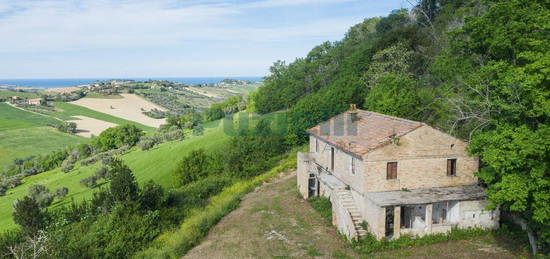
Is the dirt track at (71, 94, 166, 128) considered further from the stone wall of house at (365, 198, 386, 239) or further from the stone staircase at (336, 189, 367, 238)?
the stone wall of house at (365, 198, 386, 239)

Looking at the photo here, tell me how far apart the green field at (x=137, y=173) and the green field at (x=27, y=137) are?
19475mm

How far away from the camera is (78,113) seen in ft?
415

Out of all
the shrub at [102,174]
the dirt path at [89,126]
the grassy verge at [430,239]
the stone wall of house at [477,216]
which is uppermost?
the stone wall of house at [477,216]

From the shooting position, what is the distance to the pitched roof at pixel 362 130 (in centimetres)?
2239

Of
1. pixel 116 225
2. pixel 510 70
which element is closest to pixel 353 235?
pixel 510 70

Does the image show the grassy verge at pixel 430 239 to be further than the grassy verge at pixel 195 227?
No

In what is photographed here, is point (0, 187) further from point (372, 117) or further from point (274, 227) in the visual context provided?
point (372, 117)

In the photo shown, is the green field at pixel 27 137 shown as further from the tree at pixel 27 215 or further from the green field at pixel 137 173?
the tree at pixel 27 215

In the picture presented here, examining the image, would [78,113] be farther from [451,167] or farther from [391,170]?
[451,167]

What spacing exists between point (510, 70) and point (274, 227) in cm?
1622

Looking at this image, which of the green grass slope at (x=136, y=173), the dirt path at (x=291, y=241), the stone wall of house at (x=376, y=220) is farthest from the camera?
the green grass slope at (x=136, y=173)

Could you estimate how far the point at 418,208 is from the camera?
76.2 feet

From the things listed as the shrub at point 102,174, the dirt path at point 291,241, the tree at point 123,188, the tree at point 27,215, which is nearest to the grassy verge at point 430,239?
the dirt path at point 291,241

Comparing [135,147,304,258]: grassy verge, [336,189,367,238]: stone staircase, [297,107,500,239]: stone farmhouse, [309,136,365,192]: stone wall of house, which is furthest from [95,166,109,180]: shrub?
[336,189,367,238]: stone staircase
